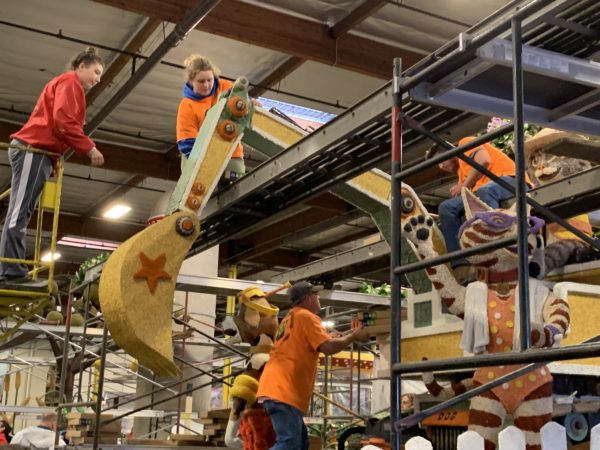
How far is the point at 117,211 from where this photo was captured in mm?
18031

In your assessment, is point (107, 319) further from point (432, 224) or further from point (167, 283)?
point (432, 224)

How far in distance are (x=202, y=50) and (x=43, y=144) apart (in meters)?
4.50

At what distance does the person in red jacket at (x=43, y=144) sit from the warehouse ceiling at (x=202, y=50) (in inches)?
97.9

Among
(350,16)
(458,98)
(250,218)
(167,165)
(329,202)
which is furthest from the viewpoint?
(329,202)

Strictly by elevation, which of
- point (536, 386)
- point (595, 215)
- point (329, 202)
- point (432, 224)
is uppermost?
point (329, 202)

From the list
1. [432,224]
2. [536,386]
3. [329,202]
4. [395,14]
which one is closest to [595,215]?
[432,224]

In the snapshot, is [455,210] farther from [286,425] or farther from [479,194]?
[286,425]

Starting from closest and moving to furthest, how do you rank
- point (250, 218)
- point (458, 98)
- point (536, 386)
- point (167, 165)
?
1. point (458, 98)
2. point (536, 386)
3. point (250, 218)
4. point (167, 165)

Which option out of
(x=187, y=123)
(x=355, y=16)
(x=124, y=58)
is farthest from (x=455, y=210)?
(x=124, y=58)

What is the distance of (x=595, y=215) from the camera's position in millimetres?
6113

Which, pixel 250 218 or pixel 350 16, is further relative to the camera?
pixel 350 16

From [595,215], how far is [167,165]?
9.71 metres

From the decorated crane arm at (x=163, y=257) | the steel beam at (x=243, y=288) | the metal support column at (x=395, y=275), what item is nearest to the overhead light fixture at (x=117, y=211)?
the steel beam at (x=243, y=288)

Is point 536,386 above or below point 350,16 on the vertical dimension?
below
